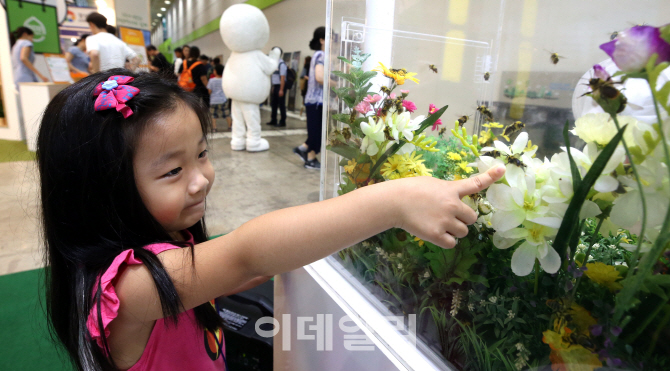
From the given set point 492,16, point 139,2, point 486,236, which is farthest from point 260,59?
point 139,2

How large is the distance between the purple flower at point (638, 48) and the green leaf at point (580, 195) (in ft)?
0.17

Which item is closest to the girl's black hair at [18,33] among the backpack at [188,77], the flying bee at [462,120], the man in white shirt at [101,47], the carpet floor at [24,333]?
the man in white shirt at [101,47]

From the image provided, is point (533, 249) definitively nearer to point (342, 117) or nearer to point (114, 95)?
point (342, 117)

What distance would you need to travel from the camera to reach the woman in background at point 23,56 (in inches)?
186

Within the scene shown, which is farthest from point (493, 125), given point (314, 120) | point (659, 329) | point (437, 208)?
point (314, 120)

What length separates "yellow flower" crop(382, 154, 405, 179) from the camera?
676mm

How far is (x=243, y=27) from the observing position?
4016mm

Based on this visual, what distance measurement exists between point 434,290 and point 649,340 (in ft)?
0.90

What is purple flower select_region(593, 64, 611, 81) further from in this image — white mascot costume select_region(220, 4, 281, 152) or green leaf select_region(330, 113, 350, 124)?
white mascot costume select_region(220, 4, 281, 152)

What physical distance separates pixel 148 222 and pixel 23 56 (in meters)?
5.57

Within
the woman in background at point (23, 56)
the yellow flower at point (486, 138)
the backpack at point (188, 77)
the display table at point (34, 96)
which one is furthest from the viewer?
the backpack at point (188, 77)

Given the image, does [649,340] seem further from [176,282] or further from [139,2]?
[139,2]

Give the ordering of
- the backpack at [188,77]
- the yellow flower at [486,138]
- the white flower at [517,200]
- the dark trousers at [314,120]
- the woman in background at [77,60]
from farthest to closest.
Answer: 1. the backpack at [188,77]
2. the woman in background at [77,60]
3. the dark trousers at [314,120]
4. the yellow flower at [486,138]
5. the white flower at [517,200]

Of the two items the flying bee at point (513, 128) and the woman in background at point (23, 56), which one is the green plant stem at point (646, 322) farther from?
the woman in background at point (23, 56)
